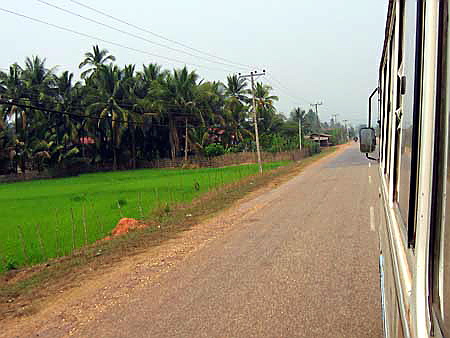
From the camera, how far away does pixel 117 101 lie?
165 feet

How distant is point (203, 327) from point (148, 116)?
1913 inches

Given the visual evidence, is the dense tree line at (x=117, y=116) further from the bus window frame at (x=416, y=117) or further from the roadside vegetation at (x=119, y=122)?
the bus window frame at (x=416, y=117)

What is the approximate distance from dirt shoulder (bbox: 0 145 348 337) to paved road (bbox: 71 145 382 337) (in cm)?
40

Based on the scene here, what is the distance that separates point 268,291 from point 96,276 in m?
3.12

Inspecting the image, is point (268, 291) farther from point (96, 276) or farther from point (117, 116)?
point (117, 116)

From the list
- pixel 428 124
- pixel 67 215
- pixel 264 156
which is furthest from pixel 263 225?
pixel 264 156

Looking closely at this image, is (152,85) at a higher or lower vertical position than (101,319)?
higher

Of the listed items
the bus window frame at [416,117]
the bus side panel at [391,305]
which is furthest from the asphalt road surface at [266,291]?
the bus window frame at [416,117]

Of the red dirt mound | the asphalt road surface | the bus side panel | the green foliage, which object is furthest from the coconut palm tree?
the bus side panel

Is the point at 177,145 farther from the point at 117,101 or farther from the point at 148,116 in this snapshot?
the point at 117,101

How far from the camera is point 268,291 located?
5.57m

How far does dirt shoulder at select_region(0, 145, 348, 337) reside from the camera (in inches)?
217

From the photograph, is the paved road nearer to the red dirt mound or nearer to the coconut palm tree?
the red dirt mound

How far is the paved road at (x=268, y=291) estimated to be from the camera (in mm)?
4555
